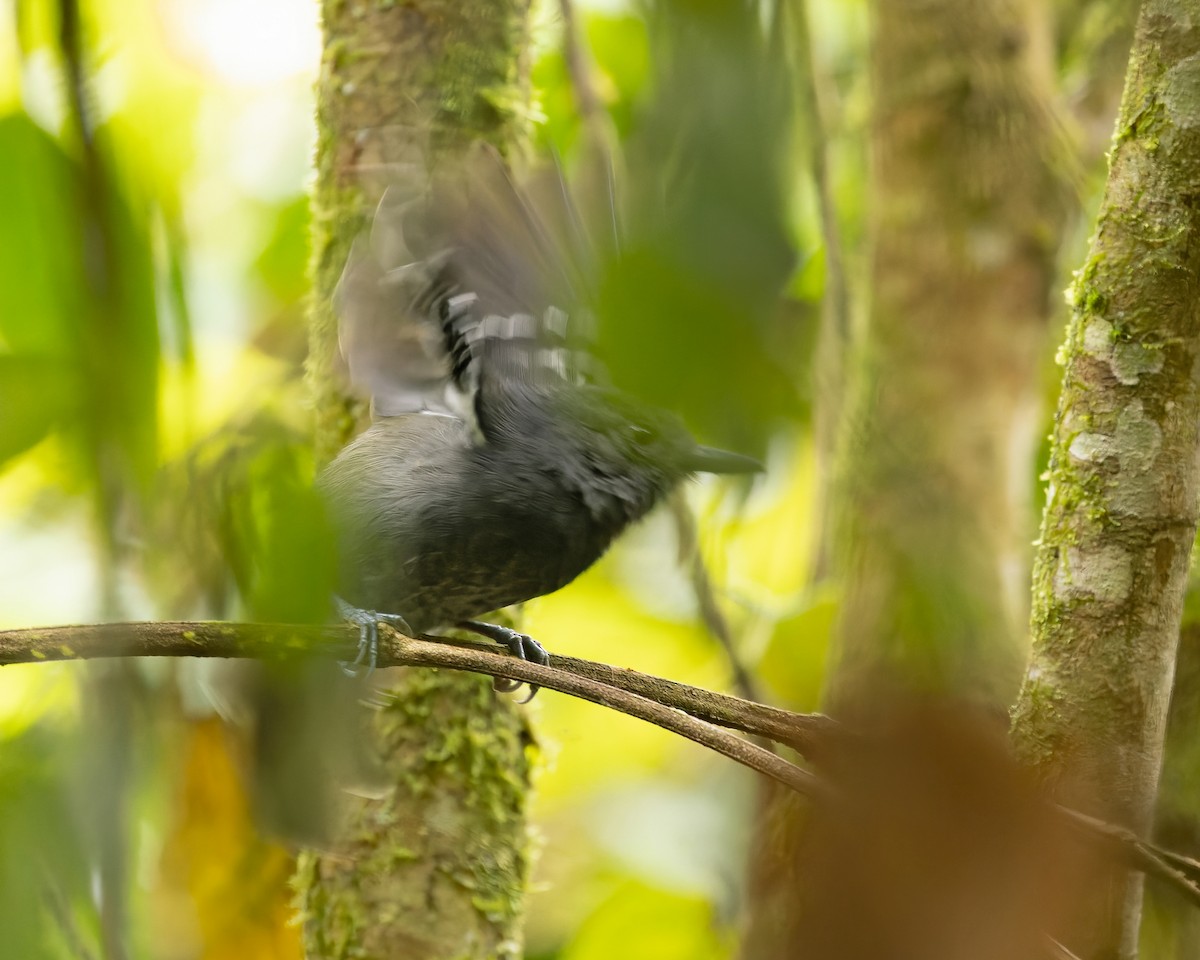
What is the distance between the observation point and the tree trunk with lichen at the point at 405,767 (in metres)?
2.27

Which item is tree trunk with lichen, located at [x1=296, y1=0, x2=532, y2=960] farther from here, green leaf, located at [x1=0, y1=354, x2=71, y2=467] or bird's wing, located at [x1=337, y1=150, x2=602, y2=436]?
green leaf, located at [x1=0, y1=354, x2=71, y2=467]

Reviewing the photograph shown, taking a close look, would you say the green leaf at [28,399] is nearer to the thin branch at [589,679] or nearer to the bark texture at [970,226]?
the thin branch at [589,679]

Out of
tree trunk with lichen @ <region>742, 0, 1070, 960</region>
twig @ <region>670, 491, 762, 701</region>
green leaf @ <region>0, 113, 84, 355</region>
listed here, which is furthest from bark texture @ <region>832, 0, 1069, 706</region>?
green leaf @ <region>0, 113, 84, 355</region>

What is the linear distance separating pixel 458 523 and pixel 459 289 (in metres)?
0.58

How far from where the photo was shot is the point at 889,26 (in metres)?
3.80

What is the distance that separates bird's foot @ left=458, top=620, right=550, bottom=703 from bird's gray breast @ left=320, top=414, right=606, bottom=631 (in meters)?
0.16

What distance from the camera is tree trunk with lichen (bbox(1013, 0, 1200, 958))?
141 centimetres

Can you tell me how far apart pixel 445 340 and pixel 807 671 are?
1.62m

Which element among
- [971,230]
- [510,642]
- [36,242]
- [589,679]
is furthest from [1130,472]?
[971,230]

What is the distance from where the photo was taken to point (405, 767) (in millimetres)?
2342

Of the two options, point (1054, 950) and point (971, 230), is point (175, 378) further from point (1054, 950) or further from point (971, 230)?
point (971, 230)

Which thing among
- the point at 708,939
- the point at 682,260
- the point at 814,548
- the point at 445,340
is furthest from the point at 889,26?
the point at 682,260

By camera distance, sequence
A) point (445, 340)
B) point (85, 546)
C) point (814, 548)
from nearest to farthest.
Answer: point (85, 546), point (445, 340), point (814, 548)

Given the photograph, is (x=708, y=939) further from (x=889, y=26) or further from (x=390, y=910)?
(x=889, y=26)
